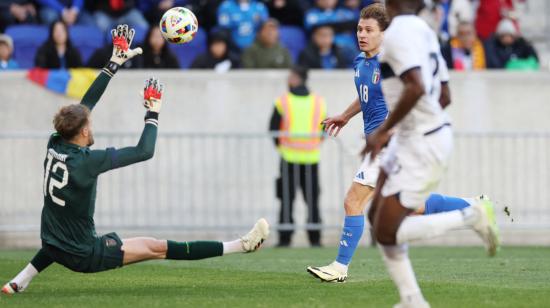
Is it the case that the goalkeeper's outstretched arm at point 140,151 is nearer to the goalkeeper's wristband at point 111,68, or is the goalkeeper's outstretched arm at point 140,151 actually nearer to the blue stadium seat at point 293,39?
the goalkeeper's wristband at point 111,68

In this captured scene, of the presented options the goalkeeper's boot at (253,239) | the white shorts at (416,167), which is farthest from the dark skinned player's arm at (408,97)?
the goalkeeper's boot at (253,239)

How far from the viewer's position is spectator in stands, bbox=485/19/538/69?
817 inches

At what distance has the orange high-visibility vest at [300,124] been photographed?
58.1 feet

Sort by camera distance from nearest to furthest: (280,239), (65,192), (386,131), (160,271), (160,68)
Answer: (386,131) < (65,192) < (160,271) < (280,239) < (160,68)

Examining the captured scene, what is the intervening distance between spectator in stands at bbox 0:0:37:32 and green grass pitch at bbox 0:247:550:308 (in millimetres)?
6812

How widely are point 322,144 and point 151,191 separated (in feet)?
8.45

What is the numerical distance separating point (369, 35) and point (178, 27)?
1725 mm

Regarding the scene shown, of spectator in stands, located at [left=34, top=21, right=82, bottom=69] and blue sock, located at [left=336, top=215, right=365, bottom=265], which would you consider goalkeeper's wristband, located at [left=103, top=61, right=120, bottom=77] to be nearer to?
blue sock, located at [left=336, top=215, right=365, bottom=265]

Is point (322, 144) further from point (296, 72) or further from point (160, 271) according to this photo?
point (160, 271)

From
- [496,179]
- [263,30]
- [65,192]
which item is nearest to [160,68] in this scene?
[263,30]

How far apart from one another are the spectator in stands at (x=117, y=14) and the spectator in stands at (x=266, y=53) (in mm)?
1862

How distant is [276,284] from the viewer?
34.6 feet

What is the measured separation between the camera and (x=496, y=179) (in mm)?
18281

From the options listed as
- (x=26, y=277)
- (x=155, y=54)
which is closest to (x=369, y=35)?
(x=26, y=277)
